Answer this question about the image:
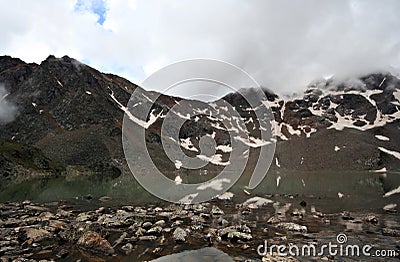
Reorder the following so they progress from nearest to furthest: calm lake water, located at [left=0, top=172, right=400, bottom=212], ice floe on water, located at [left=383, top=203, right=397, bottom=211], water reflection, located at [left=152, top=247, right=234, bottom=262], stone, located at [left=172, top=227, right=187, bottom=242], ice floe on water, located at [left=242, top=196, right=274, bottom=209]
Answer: water reflection, located at [left=152, top=247, right=234, bottom=262]
stone, located at [left=172, top=227, right=187, bottom=242]
ice floe on water, located at [left=383, top=203, right=397, bottom=211]
ice floe on water, located at [left=242, top=196, right=274, bottom=209]
calm lake water, located at [left=0, top=172, right=400, bottom=212]

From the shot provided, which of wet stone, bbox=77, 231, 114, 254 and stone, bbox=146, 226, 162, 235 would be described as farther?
stone, bbox=146, 226, 162, 235

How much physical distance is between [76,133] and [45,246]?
559 ft

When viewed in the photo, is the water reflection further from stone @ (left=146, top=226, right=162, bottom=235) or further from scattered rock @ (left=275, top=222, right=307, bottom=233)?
scattered rock @ (left=275, top=222, right=307, bottom=233)

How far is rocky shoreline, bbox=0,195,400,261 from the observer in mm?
17203

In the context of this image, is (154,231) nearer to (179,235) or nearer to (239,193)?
(179,235)

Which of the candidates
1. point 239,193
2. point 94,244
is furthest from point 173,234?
point 239,193

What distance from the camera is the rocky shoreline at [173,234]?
56.4 ft

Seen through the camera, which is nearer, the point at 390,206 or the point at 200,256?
the point at 200,256

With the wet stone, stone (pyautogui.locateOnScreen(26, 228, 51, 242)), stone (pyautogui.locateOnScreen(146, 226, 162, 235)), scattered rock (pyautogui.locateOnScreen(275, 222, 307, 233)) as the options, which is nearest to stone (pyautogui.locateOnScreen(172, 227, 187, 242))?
stone (pyautogui.locateOnScreen(146, 226, 162, 235))

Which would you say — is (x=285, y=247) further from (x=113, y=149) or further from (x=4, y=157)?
(x=113, y=149)

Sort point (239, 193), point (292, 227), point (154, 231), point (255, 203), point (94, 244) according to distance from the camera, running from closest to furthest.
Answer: point (94, 244), point (154, 231), point (292, 227), point (255, 203), point (239, 193)

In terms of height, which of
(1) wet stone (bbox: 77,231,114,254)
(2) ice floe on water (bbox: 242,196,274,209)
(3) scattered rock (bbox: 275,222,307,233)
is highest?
(2) ice floe on water (bbox: 242,196,274,209)

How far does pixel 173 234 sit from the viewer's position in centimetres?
2166

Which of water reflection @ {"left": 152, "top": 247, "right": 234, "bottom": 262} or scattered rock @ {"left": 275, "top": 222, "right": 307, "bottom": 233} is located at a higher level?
scattered rock @ {"left": 275, "top": 222, "right": 307, "bottom": 233}
